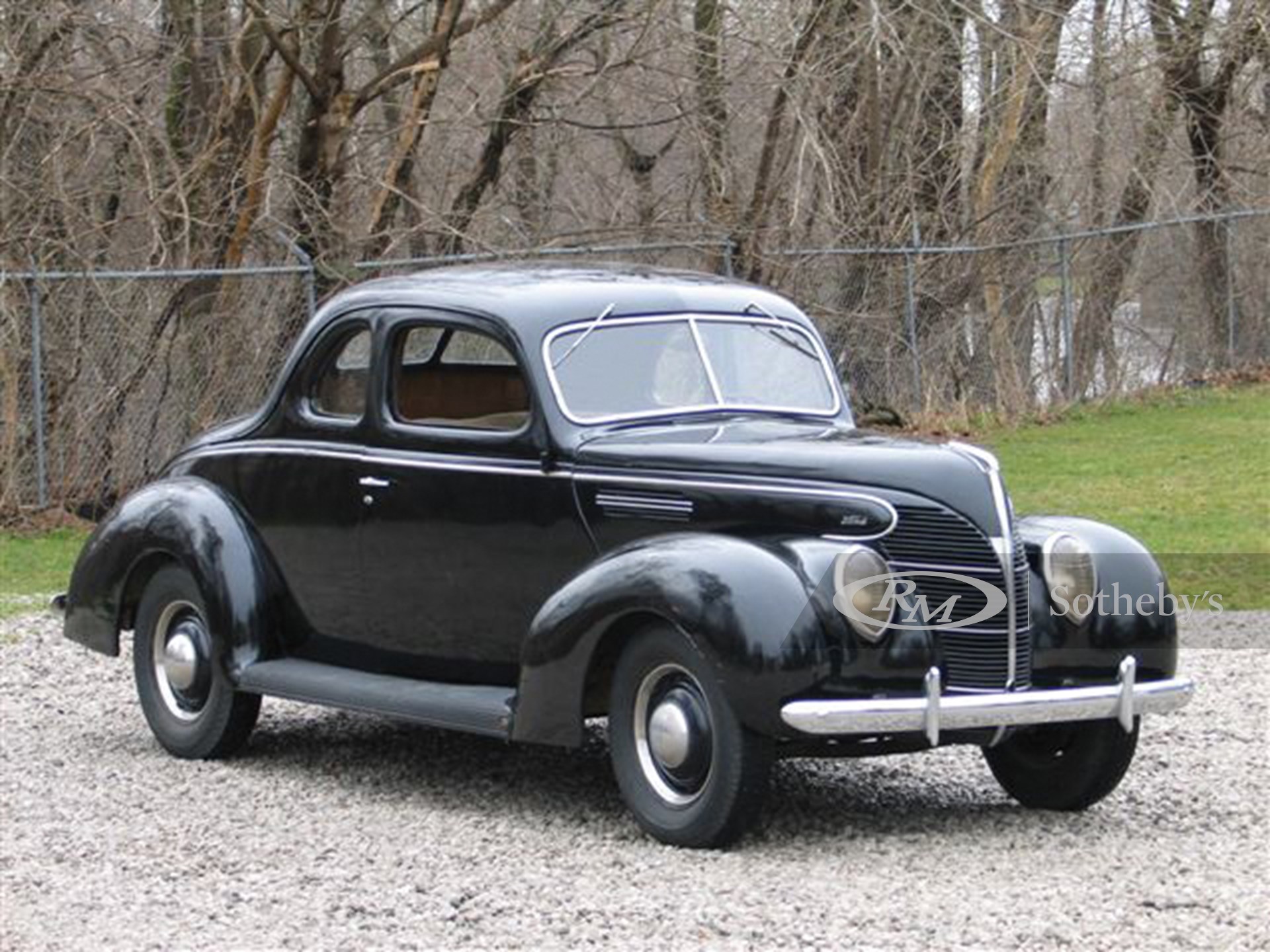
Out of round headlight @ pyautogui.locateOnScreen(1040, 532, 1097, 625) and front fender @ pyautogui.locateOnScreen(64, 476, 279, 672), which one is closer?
round headlight @ pyautogui.locateOnScreen(1040, 532, 1097, 625)

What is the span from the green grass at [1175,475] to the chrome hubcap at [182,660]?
640 centimetres

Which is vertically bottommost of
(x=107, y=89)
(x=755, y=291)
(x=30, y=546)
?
(x=30, y=546)

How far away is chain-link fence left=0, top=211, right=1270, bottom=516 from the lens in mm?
17344

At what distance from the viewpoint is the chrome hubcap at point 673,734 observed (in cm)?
764

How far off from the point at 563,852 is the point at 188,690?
2559mm

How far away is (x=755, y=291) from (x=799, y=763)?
1860 millimetres

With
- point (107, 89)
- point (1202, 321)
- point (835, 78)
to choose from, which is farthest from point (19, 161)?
point (1202, 321)

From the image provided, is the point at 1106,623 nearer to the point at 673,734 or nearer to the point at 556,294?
the point at 673,734

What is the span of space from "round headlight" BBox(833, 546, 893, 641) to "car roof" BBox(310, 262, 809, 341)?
70.8 inches

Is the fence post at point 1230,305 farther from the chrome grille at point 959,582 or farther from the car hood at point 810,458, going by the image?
the chrome grille at point 959,582

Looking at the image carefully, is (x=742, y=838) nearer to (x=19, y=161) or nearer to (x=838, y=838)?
(x=838, y=838)

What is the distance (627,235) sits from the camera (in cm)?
1986

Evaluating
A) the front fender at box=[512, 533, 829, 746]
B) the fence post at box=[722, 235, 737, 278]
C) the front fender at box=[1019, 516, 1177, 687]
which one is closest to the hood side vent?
the front fender at box=[512, 533, 829, 746]

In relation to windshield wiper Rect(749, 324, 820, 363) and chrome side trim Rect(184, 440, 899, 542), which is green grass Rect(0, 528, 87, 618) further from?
windshield wiper Rect(749, 324, 820, 363)
